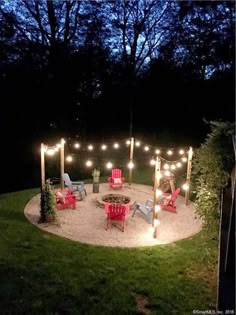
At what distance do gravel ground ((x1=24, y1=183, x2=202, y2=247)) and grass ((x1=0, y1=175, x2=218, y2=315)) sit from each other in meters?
0.37

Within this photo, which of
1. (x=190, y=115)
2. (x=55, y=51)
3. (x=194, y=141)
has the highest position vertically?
(x=55, y=51)

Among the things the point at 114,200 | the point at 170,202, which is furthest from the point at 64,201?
the point at 170,202

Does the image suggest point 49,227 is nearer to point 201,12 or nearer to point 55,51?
point 55,51

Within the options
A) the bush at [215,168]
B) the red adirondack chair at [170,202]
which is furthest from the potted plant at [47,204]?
the bush at [215,168]

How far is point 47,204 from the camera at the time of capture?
7.56m

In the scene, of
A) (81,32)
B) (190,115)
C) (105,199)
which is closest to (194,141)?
(190,115)

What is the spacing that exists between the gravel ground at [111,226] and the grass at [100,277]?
375 millimetres

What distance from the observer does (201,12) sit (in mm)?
15906

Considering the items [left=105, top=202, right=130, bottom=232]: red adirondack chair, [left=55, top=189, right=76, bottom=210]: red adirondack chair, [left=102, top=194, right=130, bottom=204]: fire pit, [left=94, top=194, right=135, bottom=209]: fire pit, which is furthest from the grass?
[left=102, top=194, right=130, bottom=204]: fire pit

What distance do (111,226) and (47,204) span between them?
186 cm

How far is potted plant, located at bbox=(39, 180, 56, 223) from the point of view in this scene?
295 inches

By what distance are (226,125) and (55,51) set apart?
12.8 m

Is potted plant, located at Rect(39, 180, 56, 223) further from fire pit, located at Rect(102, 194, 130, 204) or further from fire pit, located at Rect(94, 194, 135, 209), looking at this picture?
fire pit, located at Rect(102, 194, 130, 204)

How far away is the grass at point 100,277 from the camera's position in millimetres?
4410
